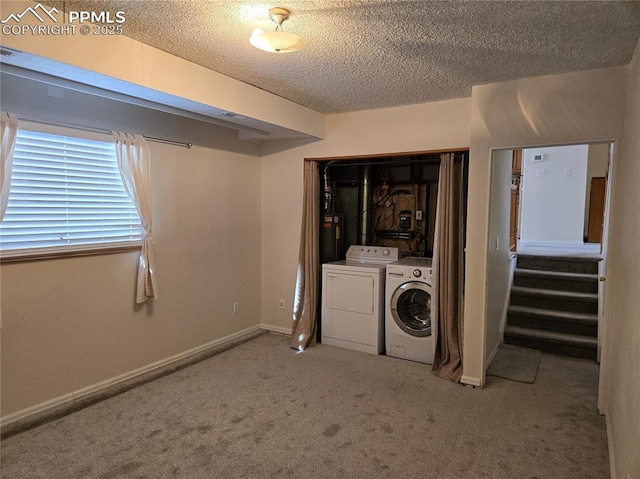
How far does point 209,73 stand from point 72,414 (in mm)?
2656

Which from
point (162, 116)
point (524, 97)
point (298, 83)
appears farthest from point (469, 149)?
point (162, 116)

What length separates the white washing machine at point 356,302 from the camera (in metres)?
4.05

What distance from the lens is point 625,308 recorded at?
2156mm

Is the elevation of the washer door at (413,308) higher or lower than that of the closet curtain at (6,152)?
lower

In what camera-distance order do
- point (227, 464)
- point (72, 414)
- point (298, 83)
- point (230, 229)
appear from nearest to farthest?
1. point (227, 464)
2. point (72, 414)
3. point (298, 83)
4. point (230, 229)

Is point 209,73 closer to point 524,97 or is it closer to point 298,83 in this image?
point 298,83

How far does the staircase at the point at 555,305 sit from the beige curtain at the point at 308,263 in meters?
2.23

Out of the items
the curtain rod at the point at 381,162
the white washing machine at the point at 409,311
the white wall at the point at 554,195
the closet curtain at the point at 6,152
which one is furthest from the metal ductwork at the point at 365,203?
the white wall at the point at 554,195

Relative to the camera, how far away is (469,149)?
341 cm

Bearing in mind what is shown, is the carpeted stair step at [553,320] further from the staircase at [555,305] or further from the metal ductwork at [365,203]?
the metal ductwork at [365,203]

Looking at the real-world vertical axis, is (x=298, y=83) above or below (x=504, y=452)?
above

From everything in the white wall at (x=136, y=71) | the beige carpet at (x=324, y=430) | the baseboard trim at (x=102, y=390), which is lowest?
the beige carpet at (x=324, y=430)

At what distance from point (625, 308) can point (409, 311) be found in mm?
2077

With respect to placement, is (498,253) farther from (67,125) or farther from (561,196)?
(67,125)
